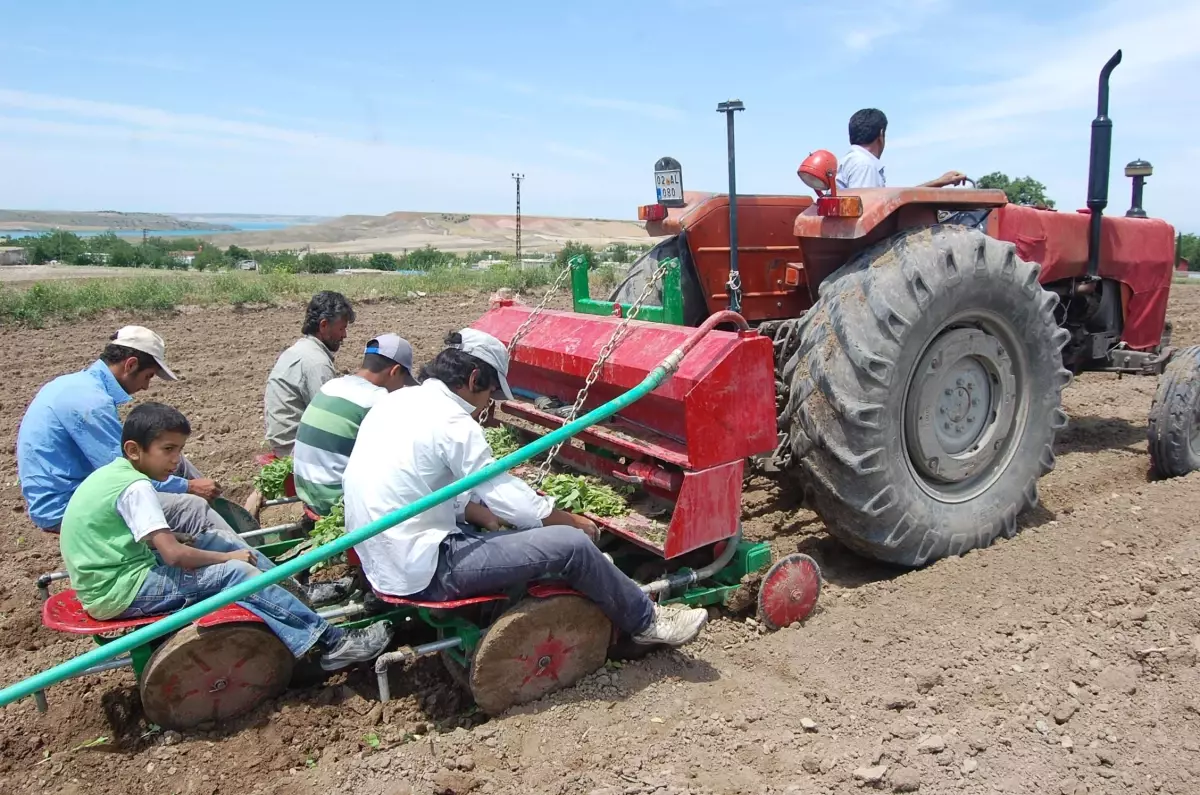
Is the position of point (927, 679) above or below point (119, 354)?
below

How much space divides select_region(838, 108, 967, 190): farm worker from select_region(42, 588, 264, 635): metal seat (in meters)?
3.55

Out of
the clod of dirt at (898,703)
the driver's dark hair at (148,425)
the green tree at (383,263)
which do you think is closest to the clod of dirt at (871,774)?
the clod of dirt at (898,703)

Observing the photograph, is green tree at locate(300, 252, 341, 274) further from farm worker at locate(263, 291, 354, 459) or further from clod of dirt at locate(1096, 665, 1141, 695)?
clod of dirt at locate(1096, 665, 1141, 695)

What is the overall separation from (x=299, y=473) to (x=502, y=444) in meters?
0.99

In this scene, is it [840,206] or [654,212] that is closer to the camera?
[840,206]

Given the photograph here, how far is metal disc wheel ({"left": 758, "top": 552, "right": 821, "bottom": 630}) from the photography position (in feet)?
11.5

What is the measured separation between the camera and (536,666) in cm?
309

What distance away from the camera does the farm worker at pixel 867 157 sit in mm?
4664

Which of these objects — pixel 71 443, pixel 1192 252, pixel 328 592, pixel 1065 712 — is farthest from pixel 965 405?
pixel 1192 252

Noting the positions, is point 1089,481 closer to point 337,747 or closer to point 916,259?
point 916,259

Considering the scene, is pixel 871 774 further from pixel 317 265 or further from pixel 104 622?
pixel 317 265

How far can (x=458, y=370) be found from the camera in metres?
3.15

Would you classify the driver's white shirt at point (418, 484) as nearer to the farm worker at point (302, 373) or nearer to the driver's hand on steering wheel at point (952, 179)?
the farm worker at point (302, 373)

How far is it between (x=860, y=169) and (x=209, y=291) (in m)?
13.1
